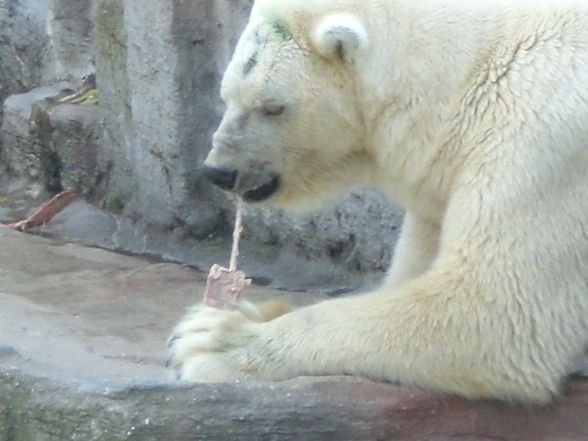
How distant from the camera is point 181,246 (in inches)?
239

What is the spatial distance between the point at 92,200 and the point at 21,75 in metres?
1.28

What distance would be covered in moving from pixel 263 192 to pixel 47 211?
294 cm

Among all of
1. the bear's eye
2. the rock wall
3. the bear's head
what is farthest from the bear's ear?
the rock wall

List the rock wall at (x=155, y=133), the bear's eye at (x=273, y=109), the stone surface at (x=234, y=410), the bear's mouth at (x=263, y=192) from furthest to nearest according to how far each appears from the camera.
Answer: the rock wall at (x=155, y=133) < the bear's mouth at (x=263, y=192) < the bear's eye at (x=273, y=109) < the stone surface at (x=234, y=410)

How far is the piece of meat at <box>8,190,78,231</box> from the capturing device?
249 inches

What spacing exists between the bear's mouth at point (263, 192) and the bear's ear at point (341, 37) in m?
0.37

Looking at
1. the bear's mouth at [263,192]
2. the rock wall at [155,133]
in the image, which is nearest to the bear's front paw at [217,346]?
the bear's mouth at [263,192]

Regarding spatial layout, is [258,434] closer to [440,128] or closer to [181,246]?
[440,128]

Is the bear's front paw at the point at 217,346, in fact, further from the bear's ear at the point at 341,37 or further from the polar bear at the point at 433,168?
the bear's ear at the point at 341,37

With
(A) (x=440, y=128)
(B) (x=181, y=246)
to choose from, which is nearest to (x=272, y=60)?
(A) (x=440, y=128)

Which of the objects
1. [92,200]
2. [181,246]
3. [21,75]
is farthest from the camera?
[21,75]

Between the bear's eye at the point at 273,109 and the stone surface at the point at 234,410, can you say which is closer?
the stone surface at the point at 234,410

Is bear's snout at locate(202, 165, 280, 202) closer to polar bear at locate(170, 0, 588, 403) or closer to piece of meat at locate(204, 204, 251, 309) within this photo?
polar bear at locate(170, 0, 588, 403)

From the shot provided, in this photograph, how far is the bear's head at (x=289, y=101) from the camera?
3.52 m
